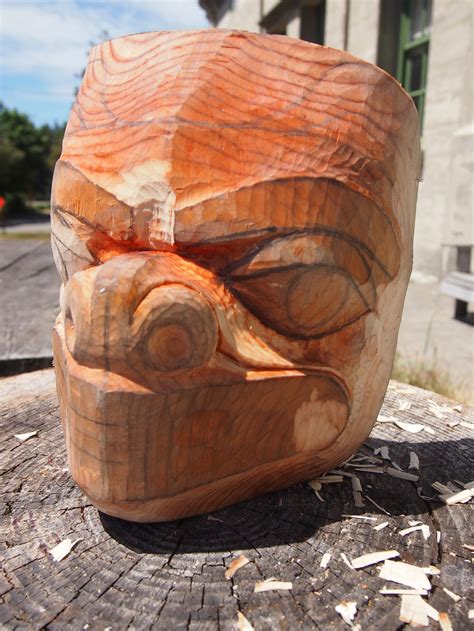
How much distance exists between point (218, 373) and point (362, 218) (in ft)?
1.66

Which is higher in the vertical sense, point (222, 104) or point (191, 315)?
point (222, 104)

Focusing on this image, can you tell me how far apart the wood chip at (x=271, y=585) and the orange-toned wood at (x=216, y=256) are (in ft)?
0.80

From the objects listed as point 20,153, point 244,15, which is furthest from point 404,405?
point 20,153

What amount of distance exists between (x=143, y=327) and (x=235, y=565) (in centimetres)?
59

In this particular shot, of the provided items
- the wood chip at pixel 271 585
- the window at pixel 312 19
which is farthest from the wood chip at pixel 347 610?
the window at pixel 312 19

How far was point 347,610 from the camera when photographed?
112 cm

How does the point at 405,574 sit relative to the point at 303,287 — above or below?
below

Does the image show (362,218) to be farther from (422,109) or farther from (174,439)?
(422,109)

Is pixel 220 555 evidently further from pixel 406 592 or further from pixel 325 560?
pixel 406 592

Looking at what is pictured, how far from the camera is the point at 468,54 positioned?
5648 millimetres

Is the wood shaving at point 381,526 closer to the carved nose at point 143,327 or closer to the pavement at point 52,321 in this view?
Answer: the carved nose at point 143,327

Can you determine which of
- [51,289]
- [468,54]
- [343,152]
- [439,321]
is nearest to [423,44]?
[468,54]

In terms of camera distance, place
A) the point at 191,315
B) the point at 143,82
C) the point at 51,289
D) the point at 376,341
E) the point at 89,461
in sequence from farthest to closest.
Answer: the point at 51,289
the point at 376,341
the point at 143,82
the point at 89,461
the point at 191,315

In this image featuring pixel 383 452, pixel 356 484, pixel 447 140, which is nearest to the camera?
pixel 356 484
